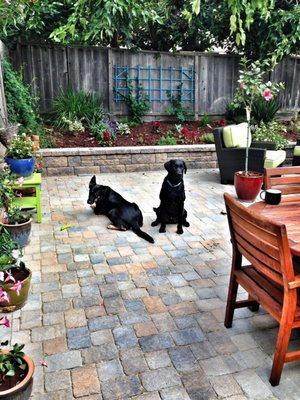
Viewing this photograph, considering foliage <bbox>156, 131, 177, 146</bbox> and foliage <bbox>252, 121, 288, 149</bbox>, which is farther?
foliage <bbox>156, 131, 177, 146</bbox>

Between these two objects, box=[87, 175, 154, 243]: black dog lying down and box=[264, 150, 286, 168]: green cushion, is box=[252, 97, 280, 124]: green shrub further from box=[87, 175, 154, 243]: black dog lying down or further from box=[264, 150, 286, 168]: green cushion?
box=[87, 175, 154, 243]: black dog lying down

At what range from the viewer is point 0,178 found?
325 centimetres

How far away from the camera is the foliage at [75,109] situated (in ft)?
22.5

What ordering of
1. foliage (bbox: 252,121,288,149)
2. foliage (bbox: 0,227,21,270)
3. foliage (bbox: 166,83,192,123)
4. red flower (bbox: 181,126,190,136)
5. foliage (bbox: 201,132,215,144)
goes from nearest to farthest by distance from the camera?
foliage (bbox: 0,227,21,270) < foliage (bbox: 252,121,288,149) < foliage (bbox: 201,132,215,144) < red flower (bbox: 181,126,190,136) < foliage (bbox: 166,83,192,123)

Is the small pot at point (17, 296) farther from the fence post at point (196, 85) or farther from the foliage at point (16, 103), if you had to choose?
the fence post at point (196, 85)

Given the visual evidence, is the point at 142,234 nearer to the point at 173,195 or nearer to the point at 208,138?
the point at 173,195

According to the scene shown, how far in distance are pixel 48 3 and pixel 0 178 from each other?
4.82 meters

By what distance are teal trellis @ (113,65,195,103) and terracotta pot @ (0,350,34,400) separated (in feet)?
21.7

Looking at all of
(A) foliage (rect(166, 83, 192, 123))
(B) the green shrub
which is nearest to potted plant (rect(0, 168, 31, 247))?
(A) foliage (rect(166, 83, 192, 123))

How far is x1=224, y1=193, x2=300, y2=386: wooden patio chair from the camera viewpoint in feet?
5.46

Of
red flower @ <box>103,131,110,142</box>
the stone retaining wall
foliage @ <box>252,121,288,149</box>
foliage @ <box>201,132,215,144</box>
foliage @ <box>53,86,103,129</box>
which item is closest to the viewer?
the stone retaining wall

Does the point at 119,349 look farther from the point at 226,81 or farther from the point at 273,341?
the point at 226,81

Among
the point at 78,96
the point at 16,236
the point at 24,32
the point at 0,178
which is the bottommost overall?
the point at 16,236

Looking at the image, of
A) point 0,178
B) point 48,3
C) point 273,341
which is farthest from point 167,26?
point 273,341
